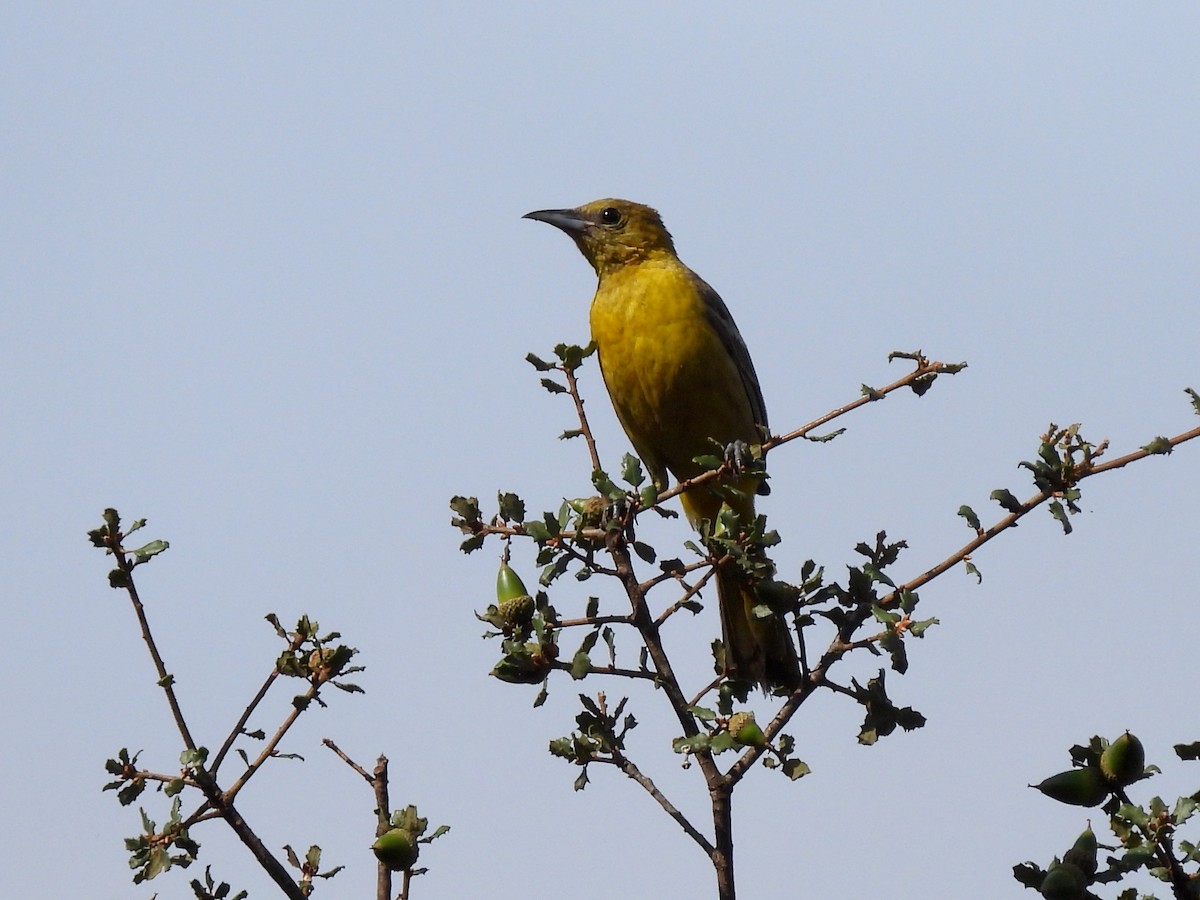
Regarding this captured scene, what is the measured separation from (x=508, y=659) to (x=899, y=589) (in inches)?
35.2

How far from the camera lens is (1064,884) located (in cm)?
251

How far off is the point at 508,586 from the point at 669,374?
290 cm

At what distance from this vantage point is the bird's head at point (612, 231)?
22.2 feet

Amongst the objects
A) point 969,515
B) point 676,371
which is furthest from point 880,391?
point 676,371

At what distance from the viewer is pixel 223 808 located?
8.57ft

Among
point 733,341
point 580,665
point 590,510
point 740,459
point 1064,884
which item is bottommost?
point 1064,884

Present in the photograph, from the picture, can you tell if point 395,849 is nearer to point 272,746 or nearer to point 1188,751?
point 272,746

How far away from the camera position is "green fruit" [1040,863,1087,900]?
2510 mm

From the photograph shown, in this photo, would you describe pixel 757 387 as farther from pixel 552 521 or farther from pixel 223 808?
pixel 223 808

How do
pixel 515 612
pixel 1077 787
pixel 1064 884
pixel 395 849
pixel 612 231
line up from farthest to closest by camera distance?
pixel 612 231 < pixel 515 612 < pixel 395 849 < pixel 1077 787 < pixel 1064 884

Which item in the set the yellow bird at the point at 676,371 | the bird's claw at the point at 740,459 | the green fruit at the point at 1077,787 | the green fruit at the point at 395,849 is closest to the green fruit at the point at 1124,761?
the green fruit at the point at 1077,787

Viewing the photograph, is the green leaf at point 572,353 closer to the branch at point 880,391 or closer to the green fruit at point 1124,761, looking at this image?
the branch at point 880,391

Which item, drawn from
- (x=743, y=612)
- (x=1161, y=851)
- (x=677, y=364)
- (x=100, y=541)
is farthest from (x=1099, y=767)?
(x=677, y=364)

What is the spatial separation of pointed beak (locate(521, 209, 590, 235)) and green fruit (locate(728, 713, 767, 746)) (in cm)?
426
